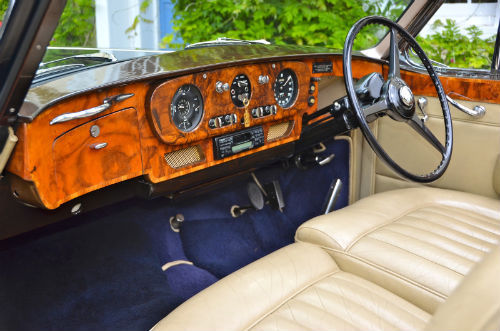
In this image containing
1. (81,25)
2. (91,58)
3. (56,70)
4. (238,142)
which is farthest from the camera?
(81,25)

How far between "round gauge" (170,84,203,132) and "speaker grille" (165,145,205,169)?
0.35ft

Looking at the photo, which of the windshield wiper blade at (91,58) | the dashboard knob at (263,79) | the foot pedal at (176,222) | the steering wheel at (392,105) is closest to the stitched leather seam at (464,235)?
the steering wheel at (392,105)

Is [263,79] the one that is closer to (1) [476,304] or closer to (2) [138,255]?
(2) [138,255]

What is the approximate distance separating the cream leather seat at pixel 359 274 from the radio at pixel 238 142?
422 millimetres

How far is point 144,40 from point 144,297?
362 centimetres

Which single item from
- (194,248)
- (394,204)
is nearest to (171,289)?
(194,248)

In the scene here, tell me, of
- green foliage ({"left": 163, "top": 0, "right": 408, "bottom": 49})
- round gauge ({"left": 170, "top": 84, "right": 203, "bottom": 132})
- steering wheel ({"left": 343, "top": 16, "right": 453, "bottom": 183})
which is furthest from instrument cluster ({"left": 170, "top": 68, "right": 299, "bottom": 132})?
green foliage ({"left": 163, "top": 0, "right": 408, "bottom": 49})

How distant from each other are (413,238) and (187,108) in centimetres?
90

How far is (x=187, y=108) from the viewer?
1.76 metres

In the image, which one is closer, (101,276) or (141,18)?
(101,276)

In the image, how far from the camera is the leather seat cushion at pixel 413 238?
4.93 feet

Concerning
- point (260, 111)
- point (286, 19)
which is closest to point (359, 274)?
point (260, 111)

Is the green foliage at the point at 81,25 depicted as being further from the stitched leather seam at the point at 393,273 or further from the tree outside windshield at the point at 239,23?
the stitched leather seam at the point at 393,273

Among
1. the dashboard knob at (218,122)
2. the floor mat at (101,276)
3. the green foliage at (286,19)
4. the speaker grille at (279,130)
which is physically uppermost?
the green foliage at (286,19)
